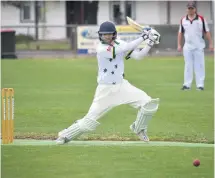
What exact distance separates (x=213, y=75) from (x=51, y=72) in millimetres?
5428

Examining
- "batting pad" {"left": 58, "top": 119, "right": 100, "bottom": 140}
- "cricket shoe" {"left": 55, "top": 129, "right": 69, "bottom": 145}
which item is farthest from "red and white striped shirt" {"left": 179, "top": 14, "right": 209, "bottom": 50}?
"batting pad" {"left": 58, "top": 119, "right": 100, "bottom": 140}

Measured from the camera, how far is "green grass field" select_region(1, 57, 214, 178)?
10789mm

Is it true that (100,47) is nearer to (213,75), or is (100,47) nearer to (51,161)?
(51,161)

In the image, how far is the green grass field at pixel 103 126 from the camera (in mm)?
10789

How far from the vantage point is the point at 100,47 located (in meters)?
12.2

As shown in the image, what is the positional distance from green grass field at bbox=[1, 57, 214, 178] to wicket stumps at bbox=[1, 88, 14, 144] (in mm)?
288

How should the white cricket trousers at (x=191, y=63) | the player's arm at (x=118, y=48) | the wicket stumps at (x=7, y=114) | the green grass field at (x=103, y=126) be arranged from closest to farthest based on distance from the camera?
the green grass field at (x=103, y=126), the player's arm at (x=118, y=48), the wicket stumps at (x=7, y=114), the white cricket trousers at (x=191, y=63)

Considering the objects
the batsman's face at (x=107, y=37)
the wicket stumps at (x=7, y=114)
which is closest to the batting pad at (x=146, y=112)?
the batsman's face at (x=107, y=37)

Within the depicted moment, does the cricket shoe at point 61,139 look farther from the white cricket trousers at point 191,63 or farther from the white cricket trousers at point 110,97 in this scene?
the white cricket trousers at point 191,63

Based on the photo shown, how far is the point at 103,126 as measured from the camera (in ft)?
49.7

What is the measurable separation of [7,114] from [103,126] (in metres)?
3.05

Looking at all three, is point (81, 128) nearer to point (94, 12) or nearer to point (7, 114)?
point (7, 114)

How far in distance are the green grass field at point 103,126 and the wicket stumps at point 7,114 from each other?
11.4 inches

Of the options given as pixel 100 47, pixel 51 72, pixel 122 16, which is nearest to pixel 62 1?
pixel 122 16
